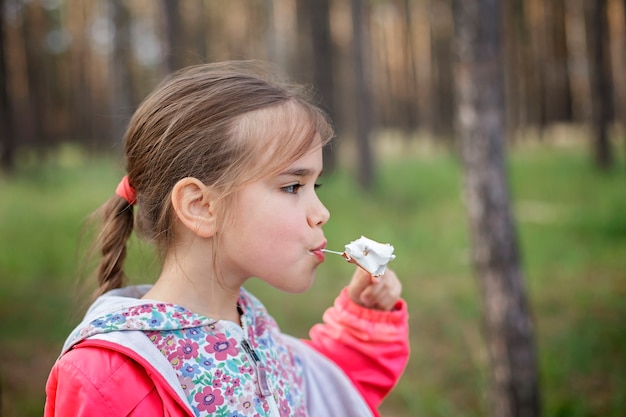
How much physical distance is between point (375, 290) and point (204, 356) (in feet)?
1.75

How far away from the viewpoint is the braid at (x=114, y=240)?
1528 millimetres

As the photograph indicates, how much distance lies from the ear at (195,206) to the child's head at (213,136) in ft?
0.08

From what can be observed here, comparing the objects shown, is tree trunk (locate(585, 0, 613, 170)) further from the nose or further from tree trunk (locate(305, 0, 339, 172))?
the nose

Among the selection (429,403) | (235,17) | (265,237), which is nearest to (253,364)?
(265,237)

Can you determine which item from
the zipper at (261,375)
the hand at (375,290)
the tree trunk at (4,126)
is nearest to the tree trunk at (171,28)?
the hand at (375,290)

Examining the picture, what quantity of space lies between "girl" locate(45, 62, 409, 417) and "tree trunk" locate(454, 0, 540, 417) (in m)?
1.83

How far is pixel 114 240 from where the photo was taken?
153cm

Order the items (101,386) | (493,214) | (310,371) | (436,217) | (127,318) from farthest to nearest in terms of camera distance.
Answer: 1. (436,217)
2. (493,214)
3. (310,371)
4. (127,318)
5. (101,386)

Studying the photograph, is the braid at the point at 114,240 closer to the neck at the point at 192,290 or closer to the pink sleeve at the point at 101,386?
the neck at the point at 192,290

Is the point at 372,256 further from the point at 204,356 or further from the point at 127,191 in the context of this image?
the point at 127,191

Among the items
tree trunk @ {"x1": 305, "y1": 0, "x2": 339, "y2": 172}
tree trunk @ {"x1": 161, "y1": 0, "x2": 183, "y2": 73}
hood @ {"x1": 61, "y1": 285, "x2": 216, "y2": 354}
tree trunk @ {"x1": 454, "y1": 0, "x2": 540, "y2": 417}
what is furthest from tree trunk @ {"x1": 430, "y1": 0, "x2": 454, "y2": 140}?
hood @ {"x1": 61, "y1": 285, "x2": 216, "y2": 354}

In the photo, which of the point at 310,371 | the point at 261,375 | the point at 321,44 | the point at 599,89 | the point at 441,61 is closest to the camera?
the point at 261,375

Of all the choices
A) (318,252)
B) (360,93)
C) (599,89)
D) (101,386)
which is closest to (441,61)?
(599,89)

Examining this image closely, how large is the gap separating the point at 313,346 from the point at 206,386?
49cm
